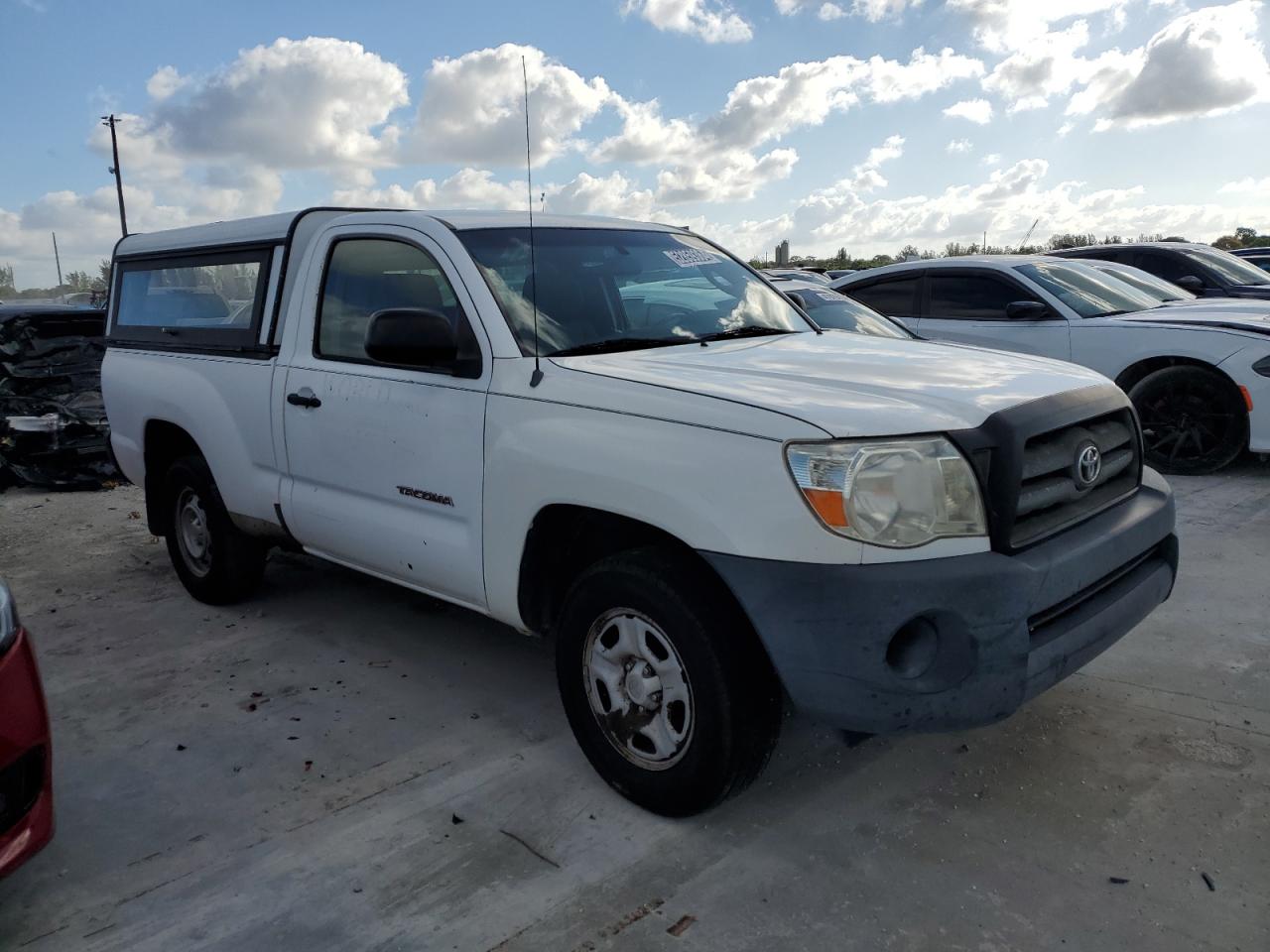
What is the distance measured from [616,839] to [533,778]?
0.46 metres

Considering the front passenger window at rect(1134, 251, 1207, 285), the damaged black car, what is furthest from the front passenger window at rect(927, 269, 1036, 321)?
the damaged black car

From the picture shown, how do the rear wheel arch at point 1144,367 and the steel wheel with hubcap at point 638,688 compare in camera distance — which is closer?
the steel wheel with hubcap at point 638,688

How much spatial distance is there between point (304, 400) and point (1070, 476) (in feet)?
9.44

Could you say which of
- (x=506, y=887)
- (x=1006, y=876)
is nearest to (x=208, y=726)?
(x=506, y=887)

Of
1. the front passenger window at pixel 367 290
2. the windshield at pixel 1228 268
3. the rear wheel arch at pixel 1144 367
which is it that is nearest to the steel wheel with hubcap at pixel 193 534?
the front passenger window at pixel 367 290

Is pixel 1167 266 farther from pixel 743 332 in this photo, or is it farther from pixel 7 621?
pixel 7 621

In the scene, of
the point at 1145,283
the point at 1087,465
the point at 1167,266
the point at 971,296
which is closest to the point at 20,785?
the point at 1087,465

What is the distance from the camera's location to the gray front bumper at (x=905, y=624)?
2.46m

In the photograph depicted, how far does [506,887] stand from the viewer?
2691 millimetres

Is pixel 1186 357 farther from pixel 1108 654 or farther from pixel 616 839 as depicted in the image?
pixel 616 839

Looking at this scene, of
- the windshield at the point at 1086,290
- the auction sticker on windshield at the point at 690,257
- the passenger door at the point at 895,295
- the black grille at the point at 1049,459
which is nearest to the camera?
the black grille at the point at 1049,459

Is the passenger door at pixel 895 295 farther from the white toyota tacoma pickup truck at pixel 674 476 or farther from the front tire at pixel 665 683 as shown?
the front tire at pixel 665 683

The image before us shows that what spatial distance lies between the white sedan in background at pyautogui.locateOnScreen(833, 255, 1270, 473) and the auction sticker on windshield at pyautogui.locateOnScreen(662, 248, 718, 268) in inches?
166

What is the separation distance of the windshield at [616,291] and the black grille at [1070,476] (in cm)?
131
